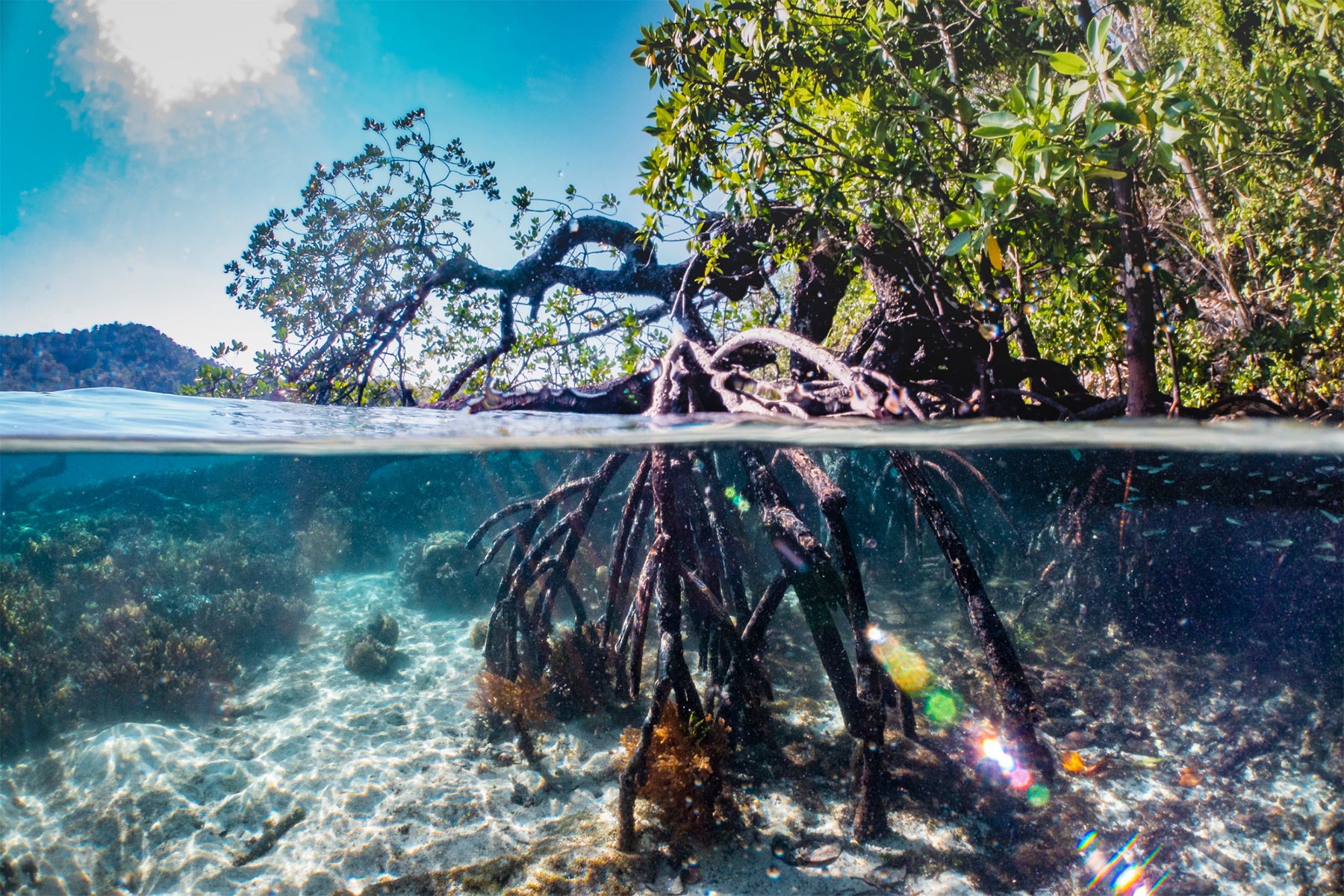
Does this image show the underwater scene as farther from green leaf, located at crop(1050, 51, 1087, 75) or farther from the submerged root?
green leaf, located at crop(1050, 51, 1087, 75)

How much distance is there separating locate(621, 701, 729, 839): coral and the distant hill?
29.8ft

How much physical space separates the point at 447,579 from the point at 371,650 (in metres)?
3.30

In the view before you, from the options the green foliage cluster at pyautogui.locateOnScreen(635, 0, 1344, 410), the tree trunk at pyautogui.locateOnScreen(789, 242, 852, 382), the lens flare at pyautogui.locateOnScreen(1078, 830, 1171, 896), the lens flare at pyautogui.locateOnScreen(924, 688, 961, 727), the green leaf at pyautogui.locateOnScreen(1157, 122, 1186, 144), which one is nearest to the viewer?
the green leaf at pyautogui.locateOnScreen(1157, 122, 1186, 144)

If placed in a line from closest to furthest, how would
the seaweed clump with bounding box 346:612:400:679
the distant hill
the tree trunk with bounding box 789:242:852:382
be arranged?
the tree trunk with bounding box 789:242:852:382 → the distant hill → the seaweed clump with bounding box 346:612:400:679

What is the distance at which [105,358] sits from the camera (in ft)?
32.2

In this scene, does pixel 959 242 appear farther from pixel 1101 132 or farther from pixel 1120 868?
pixel 1120 868

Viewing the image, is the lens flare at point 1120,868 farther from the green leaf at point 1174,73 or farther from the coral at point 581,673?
the green leaf at point 1174,73

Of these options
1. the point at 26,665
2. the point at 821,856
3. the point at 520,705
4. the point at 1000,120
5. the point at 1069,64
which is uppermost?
the point at 1069,64

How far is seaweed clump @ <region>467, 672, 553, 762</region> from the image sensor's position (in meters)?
5.57

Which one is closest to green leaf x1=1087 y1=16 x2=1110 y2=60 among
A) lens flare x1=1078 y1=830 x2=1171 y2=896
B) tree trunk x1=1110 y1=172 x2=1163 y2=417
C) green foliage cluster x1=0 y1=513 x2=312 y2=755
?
tree trunk x1=1110 y1=172 x2=1163 y2=417

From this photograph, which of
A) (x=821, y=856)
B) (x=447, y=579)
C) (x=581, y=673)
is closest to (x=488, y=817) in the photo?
(x=581, y=673)

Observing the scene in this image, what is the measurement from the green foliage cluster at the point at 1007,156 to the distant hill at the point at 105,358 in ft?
29.5

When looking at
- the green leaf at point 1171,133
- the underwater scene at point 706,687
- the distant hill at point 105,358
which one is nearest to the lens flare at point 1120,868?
the underwater scene at point 706,687

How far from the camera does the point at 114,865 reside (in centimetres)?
456
